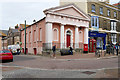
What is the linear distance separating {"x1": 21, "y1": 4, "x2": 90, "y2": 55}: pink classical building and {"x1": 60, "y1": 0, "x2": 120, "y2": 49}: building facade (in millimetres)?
2636

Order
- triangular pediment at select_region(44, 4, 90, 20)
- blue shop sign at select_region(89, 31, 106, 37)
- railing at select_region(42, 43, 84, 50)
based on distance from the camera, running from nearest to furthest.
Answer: railing at select_region(42, 43, 84, 50) < triangular pediment at select_region(44, 4, 90, 20) < blue shop sign at select_region(89, 31, 106, 37)

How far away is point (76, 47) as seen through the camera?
2075cm

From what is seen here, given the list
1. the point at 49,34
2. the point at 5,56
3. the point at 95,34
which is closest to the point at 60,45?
the point at 49,34

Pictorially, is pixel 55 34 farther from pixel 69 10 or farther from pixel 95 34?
pixel 95 34

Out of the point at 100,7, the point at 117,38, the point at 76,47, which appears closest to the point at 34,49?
the point at 76,47

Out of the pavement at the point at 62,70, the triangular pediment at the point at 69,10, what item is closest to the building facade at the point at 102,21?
the triangular pediment at the point at 69,10

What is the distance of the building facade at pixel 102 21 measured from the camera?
24.5 m

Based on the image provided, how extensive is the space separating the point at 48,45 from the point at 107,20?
1620cm

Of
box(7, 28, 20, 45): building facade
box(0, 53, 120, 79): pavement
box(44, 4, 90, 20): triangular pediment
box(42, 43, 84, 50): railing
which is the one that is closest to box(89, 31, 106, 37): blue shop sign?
box(44, 4, 90, 20): triangular pediment

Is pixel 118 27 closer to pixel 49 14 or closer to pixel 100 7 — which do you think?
pixel 100 7

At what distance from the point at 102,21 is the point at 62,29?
11.1 meters

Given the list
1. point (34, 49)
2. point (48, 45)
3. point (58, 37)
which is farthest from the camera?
point (34, 49)

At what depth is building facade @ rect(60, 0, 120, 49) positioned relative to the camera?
2452 centimetres

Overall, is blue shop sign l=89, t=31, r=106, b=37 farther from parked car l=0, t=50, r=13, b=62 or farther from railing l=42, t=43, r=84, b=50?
parked car l=0, t=50, r=13, b=62
